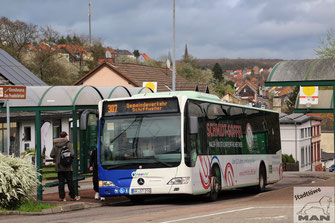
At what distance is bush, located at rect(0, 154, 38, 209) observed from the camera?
15.7 metres

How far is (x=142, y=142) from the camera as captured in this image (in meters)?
17.9

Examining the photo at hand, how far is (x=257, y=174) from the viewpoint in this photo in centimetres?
2412

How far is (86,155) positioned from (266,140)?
8.65 metres

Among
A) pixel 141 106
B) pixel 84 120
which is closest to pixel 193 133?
pixel 141 106

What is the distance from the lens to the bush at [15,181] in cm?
1569

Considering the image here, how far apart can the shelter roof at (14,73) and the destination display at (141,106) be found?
70.2 feet

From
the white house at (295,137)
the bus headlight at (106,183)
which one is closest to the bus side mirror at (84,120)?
the bus headlight at (106,183)

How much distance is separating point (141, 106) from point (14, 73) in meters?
24.3

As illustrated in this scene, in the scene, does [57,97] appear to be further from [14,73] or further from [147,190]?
[14,73]

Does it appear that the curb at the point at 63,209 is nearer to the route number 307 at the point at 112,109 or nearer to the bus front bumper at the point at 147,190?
the bus front bumper at the point at 147,190

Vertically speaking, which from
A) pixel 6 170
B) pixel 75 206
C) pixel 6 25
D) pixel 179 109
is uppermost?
pixel 6 25

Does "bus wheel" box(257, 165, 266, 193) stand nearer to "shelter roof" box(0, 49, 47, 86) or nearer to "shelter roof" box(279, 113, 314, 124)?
"shelter roof" box(0, 49, 47, 86)

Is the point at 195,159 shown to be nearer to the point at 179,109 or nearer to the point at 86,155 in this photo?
the point at 179,109

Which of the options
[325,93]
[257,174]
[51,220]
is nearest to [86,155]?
[51,220]
